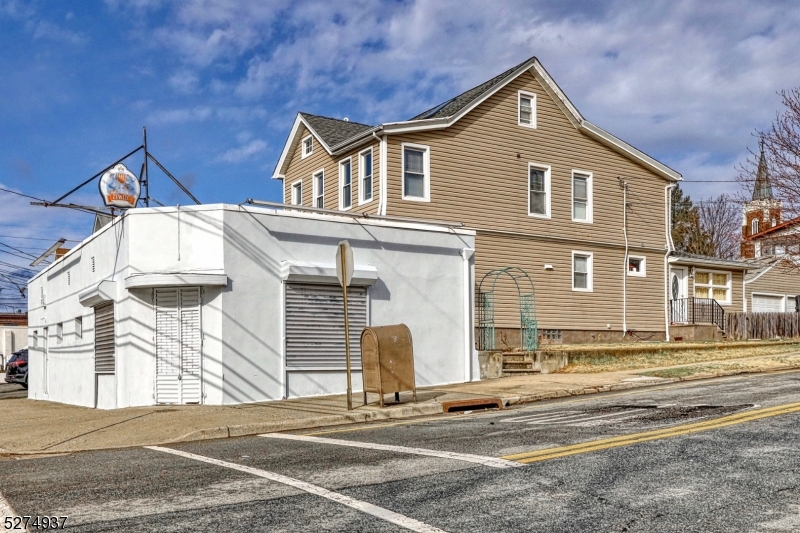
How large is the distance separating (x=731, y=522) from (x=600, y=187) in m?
23.6

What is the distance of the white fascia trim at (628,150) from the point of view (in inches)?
1102

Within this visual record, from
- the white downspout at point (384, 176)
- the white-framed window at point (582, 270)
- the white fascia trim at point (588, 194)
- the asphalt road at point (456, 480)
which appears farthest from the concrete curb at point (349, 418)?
the white fascia trim at point (588, 194)

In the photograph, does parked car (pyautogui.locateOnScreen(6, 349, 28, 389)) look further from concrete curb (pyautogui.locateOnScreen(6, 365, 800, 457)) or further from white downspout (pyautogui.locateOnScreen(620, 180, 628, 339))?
concrete curb (pyautogui.locateOnScreen(6, 365, 800, 457))

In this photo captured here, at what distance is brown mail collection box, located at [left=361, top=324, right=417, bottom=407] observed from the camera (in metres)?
13.9

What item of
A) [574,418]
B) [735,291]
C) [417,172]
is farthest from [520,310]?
[735,291]

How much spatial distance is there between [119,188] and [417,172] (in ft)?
29.4

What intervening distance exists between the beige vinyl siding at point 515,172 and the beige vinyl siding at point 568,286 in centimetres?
57

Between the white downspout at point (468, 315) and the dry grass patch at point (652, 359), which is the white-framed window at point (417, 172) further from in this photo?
the dry grass patch at point (652, 359)

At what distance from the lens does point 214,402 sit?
16.3 m

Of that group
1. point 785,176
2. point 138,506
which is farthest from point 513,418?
point 785,176

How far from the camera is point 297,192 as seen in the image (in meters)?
29.6

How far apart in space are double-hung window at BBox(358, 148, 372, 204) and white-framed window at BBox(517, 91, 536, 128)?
5436 mm

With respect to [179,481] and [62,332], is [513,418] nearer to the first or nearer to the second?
[179,481]

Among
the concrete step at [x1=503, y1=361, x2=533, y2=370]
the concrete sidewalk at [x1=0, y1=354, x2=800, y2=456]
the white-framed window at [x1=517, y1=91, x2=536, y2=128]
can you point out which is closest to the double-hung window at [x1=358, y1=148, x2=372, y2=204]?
the white-framed window at [x1=517, y1=91, x2=536, y2=128]
